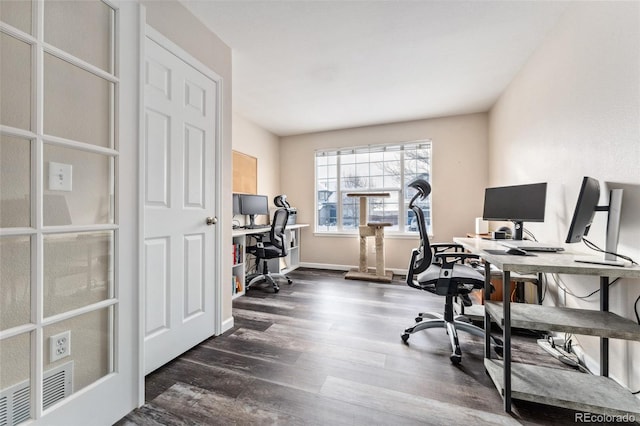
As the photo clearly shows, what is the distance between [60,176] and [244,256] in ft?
7.25

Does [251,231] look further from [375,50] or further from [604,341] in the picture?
[604,341]

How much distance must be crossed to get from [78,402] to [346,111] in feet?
12.1

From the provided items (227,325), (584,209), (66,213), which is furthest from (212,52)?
(584,209)

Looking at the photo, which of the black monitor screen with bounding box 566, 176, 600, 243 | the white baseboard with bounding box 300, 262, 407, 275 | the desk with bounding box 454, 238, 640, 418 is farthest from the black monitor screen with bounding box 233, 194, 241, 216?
the black monitor screen with bounding box 566, 176, 600, 243

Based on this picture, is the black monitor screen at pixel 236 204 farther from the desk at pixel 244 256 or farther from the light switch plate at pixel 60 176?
the light switch plate at pixel 60 176

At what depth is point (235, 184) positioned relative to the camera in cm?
365

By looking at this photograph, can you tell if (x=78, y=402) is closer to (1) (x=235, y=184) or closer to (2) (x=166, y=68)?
(2) (x=166, y=68)

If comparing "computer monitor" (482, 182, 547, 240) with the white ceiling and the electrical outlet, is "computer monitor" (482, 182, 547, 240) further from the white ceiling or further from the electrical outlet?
the electrical outlet

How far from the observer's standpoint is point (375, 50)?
7.48ft

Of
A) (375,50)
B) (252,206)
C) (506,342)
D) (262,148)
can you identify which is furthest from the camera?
(262,148)

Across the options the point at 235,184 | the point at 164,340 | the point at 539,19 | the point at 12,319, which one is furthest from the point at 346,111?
the point at 12,319

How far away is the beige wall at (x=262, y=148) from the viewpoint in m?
3.78

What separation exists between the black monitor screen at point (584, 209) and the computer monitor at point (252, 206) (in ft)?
10.7

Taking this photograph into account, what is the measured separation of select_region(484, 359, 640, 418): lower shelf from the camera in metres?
1.15
